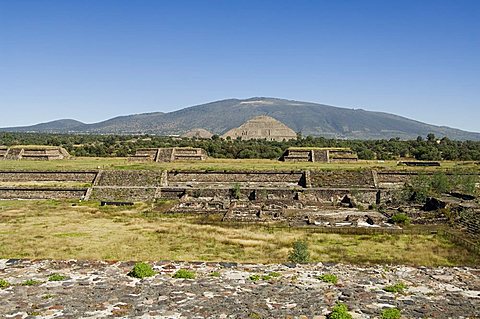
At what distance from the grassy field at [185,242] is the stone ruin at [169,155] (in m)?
22.8

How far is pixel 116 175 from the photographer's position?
122 feet

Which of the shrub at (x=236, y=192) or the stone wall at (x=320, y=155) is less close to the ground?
the stone wall at (x=320, y=155)

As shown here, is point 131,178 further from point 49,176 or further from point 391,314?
point 391,314

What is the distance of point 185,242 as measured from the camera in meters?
20.2

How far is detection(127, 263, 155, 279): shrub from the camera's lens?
9.46m

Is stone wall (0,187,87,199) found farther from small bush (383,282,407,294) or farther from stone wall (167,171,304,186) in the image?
small bush (383,282,407,294)

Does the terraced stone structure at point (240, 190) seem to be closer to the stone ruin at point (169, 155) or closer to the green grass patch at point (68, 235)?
the green grass patch at point (68, 235)

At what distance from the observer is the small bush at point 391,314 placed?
7.71m

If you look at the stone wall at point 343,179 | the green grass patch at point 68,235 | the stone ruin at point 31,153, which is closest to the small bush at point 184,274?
the green grass patch at point 68,235

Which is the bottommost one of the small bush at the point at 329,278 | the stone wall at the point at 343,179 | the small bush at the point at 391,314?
the stone wall at the point at 343,179

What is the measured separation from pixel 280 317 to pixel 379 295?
86.1 inches

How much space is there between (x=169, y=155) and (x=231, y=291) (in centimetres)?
4242

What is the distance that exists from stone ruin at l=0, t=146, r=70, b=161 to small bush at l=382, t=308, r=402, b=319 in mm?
48133

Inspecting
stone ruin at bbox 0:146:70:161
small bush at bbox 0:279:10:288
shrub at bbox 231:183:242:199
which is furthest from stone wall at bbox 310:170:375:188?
stone ruin at bbox 0:146:70:161
